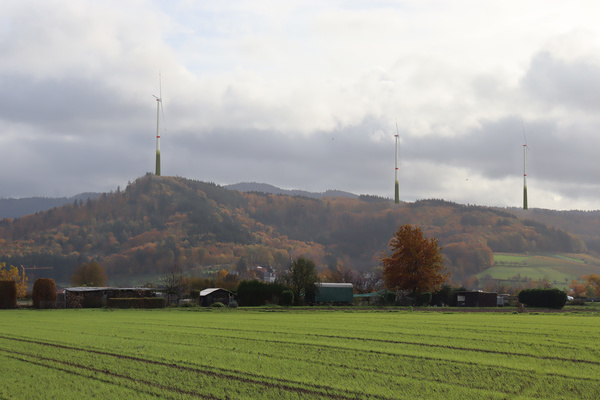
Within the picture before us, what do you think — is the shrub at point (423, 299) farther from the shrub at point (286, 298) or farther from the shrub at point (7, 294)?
the shrub at point (7, 294)

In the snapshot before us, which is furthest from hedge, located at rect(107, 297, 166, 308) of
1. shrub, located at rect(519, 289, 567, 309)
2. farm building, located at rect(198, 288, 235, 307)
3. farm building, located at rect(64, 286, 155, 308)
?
Result: shrub, located at rect(519, 289, 567, 309)

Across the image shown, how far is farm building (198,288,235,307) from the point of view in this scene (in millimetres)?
96312

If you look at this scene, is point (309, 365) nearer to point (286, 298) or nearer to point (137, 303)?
point (137, 303)

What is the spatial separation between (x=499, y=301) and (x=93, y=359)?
93.2 m

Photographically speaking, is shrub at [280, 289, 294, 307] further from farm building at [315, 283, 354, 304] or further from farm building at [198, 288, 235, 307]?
farm building at [315, 283, 354, 304]

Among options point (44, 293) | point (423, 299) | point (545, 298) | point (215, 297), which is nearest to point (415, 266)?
point (423, 299)

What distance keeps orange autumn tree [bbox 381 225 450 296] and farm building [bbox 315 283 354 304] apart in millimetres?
14574

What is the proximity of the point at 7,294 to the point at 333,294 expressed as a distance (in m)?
53.5

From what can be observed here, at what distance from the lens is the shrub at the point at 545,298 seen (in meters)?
85.8

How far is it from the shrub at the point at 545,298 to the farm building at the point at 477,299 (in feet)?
27.3

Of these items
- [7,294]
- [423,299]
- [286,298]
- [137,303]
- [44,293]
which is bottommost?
[137,303]

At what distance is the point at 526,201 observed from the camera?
389ft

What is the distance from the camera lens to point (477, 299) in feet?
328

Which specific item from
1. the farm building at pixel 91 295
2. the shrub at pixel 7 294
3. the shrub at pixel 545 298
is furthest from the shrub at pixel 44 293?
the shrub at pixel 545 298
